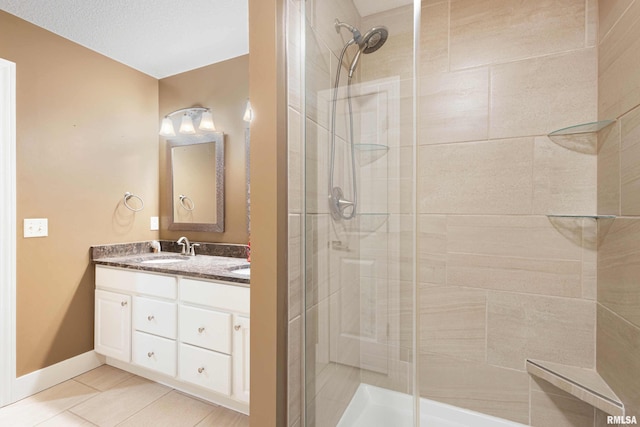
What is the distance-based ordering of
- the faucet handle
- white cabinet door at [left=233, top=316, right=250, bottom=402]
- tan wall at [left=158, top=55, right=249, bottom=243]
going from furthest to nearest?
→ the faucet handle < tan wall at [left=158, top=55, right=249, bottom=243] < white cabinet door at [left=233, top=316, right=250, bottom=402]

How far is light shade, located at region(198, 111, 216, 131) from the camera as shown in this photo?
2.58 meters

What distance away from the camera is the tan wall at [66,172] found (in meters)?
2.05

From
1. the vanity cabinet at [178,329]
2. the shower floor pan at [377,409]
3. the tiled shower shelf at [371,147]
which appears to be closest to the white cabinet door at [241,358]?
the vanity cabinet at [178,329]

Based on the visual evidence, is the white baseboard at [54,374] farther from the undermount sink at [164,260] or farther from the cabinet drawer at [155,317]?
the undermount sink at [164,260]

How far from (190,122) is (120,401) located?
2.21 metres

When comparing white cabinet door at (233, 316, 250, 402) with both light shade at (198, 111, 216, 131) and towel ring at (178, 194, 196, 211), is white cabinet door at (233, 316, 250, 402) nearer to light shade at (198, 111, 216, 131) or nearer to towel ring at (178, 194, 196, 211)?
towel ring at (178, 194, 196, 211)

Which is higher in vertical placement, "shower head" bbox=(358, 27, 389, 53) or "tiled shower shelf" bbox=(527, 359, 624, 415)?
"shower head" bbox=(358, 27, 389, 53)

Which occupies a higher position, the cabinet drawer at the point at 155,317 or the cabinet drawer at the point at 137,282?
the cabinet drawer at the point at 137,282

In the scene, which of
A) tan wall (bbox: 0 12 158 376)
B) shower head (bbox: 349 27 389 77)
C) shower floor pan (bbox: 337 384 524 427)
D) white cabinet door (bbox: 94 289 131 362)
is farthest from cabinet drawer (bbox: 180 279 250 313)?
shower head (bbox: 349 27 389 77)

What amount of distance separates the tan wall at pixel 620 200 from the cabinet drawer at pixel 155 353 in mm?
2332

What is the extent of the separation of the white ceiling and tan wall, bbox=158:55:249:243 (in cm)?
12

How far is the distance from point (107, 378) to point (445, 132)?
2949 mm

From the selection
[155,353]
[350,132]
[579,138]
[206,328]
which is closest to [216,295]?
[206,328]

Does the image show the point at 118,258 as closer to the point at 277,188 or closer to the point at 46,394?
the point at 46,394
